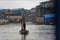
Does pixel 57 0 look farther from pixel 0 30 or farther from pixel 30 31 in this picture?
pixel 0 30

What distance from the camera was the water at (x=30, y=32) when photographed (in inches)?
86.0

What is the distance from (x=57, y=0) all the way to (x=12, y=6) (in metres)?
0.53

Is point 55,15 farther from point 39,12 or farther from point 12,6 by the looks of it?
point 12,6

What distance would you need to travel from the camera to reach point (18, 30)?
86.1 inches

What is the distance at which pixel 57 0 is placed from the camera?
217 centimetres

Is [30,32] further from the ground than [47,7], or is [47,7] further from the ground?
[47,7]

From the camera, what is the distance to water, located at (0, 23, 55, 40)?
2.19 m

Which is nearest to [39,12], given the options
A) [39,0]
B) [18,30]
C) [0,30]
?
[39,0]

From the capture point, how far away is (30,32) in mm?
2197

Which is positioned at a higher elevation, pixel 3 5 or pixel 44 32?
pixel 3 5

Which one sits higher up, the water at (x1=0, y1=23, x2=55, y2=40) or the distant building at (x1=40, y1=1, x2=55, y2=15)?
the distant building at (x1=40, y1=1, x2=55, y2=15)

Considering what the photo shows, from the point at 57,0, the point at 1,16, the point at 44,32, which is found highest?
the point at 57,0

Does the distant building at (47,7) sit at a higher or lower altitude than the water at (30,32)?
higher

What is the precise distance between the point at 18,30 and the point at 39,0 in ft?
1.41
